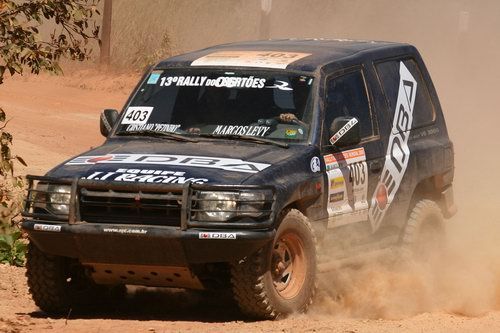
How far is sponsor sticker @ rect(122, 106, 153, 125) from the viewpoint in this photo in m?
9.52

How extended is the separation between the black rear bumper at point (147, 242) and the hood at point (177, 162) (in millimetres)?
319

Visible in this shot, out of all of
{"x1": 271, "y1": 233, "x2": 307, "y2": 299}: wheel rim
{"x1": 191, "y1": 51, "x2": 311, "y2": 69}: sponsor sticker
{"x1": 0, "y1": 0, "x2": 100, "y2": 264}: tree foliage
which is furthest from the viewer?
{"x1": 0, "y1": 0, "x2": 100, "y2": 264}: tree foliage

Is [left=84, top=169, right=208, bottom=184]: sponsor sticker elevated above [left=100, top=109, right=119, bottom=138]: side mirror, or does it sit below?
below

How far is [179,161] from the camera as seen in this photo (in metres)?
8.52

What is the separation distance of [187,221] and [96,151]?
1255 millimetres

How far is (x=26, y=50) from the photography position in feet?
34.9

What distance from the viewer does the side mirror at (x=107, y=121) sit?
9641mm

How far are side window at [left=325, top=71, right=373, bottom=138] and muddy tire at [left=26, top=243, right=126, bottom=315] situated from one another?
205cm

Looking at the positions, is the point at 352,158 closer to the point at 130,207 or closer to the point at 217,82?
the point at 217,82

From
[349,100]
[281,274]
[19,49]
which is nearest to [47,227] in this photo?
[281,274]

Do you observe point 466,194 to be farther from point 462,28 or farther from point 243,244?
point 462,28

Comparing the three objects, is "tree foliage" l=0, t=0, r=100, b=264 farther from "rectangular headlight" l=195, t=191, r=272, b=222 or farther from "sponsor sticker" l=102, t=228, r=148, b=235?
"rectangular headlight" l=195, t=191, r=272, b=222

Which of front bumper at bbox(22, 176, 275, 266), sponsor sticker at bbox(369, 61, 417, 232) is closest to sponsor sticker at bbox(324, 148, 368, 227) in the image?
sponsor sticker at bbox(369, 61, 417, 232)

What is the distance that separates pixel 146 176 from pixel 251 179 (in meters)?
0.65
